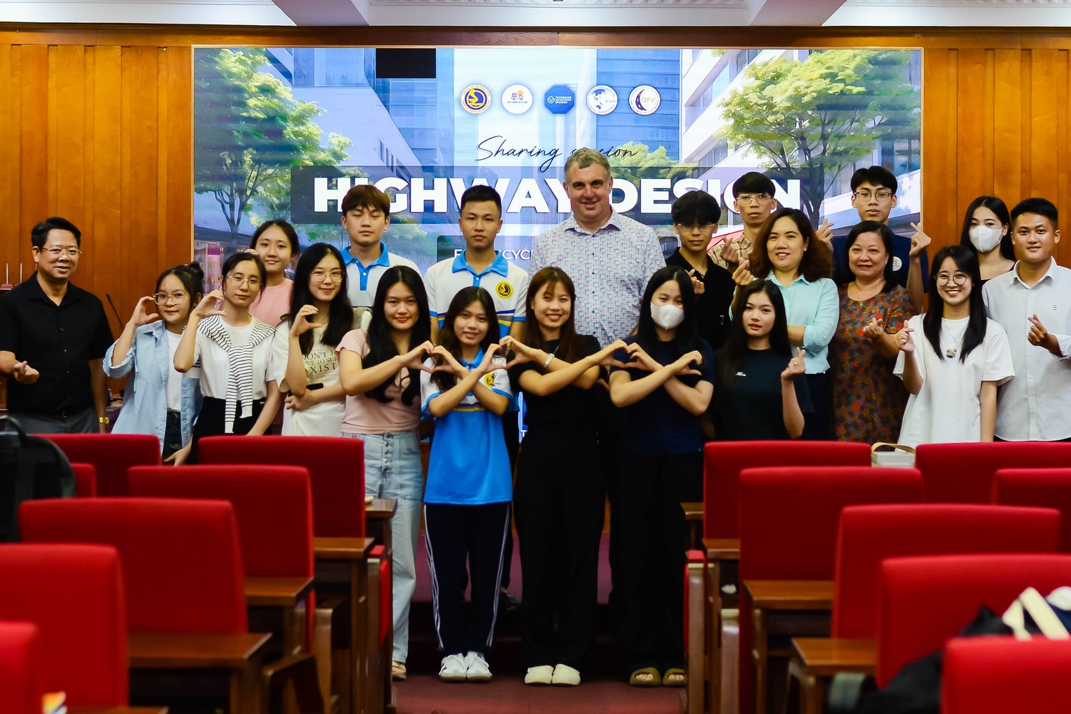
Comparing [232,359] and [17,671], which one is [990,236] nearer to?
[232,359]

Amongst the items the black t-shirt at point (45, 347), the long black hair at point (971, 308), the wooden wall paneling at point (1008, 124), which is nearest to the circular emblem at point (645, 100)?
the wooden wall paneling at point (1008, 124)

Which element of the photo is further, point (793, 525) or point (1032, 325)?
point (1032, 325)

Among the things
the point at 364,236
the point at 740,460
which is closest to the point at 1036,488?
the point at 740,460

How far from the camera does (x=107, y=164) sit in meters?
6.91

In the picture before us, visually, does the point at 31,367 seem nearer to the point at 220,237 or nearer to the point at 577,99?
the point at 220,237

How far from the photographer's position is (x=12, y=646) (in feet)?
4.27

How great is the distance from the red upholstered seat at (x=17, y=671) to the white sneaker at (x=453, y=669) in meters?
2.89

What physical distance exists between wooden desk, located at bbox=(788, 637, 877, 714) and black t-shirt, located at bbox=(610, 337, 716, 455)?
6.24ft

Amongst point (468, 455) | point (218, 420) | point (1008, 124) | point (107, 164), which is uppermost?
point (1008, 124)

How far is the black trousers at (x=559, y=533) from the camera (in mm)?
4078

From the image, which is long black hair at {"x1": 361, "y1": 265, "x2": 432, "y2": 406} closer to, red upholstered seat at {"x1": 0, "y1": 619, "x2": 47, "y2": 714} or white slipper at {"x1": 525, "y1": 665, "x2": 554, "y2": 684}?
white slipper at {"x1": 525, "y1": 665, "x2": 554, "y2": 684}

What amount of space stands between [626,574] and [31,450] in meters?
2.34

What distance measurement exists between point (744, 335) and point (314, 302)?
6.08 feet

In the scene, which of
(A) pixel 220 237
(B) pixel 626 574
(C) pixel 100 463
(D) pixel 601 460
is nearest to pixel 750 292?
(D) pixel 601 460
